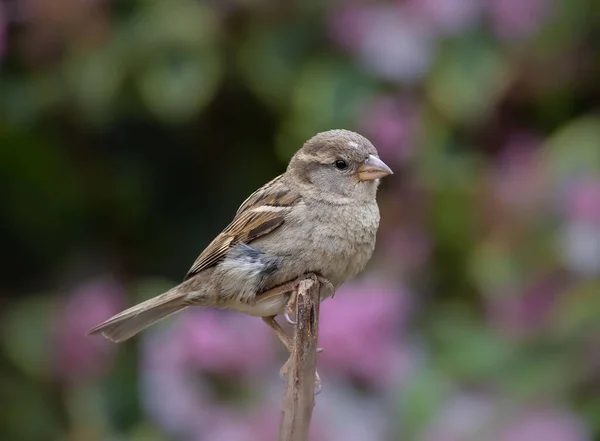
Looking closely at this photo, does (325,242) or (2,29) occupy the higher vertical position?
(2,29)

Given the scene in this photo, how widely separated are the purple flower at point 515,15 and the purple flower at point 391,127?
371mm

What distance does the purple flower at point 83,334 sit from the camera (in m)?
3.55

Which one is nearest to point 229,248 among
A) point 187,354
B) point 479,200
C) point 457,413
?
point 187,354

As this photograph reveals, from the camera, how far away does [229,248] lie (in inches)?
103

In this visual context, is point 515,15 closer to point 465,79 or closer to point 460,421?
point 465,79

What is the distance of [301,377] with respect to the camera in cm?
202

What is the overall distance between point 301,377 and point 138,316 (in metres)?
0.84

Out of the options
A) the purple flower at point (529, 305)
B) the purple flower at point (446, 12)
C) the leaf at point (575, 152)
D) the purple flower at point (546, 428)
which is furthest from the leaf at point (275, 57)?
the purple flower at point (546, 428)

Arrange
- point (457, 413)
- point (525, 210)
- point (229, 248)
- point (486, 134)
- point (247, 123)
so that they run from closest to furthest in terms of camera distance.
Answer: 1. point (229, 248)
2. point (457, 413)
3. point (525, 210)
4. point (486, 134)
5. point (247, 123)

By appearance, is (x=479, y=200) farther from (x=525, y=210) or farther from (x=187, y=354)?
(x=187, y=354)

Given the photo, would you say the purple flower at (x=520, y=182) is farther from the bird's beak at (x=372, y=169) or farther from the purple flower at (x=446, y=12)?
the bird's beak at (x=372, y=169)

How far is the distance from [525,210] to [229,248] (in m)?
1.19

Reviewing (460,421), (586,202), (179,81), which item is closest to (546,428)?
(460,421)

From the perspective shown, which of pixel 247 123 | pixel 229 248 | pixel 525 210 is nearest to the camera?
pixel 229 248
